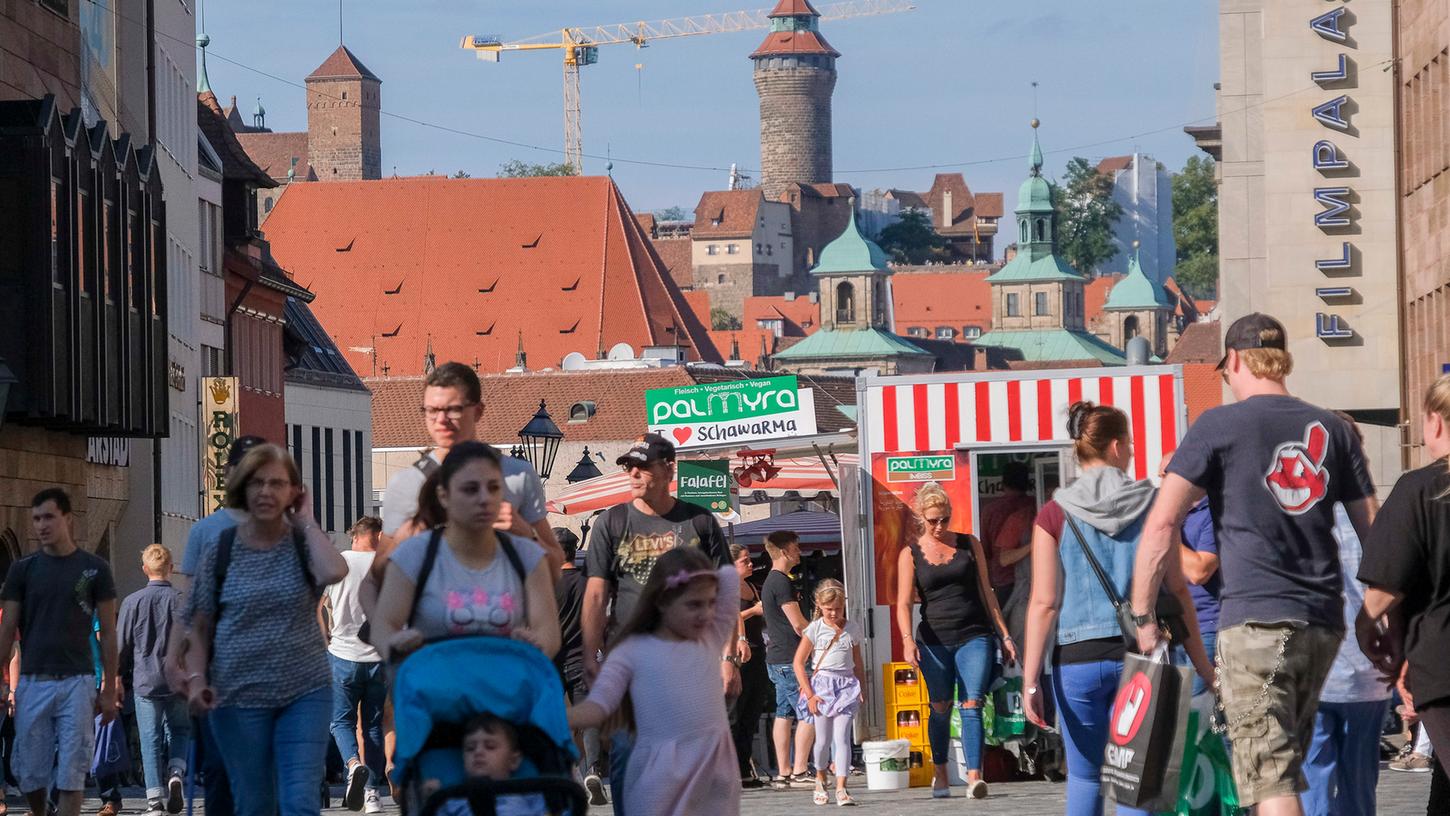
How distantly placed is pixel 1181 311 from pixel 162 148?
166 m

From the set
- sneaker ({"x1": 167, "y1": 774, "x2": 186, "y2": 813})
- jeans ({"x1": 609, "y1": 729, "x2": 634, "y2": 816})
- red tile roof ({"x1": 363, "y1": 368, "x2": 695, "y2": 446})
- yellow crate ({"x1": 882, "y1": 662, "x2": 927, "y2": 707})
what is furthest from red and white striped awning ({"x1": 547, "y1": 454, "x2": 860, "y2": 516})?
red tile roof ({"x1": 363, "y1": 368, "x2": 695, "y2": 446})

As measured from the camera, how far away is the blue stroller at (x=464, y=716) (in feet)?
22.1

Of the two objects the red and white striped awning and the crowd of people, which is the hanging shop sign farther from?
the crowd of people

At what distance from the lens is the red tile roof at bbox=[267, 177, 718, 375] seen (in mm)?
117562

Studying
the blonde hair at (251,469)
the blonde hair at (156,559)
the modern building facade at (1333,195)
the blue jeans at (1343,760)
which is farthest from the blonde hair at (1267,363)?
the modern building facade at (1333,195)

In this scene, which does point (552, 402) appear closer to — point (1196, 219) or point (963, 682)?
point (1196, 219)

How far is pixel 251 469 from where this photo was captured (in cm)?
816

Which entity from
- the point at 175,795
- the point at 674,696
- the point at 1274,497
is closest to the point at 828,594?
the point at 175,795

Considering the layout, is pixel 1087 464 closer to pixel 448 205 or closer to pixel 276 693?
pixel 276 693

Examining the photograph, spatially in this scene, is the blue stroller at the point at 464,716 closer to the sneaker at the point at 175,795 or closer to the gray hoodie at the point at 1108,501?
the gray hoodie at the point at 1108,501

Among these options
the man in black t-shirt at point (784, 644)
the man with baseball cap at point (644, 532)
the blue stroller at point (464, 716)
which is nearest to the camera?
the blue stroller at point (464, 716)

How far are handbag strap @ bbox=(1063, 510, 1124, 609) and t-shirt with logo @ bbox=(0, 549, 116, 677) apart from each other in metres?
4.35

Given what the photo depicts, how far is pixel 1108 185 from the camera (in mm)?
183875

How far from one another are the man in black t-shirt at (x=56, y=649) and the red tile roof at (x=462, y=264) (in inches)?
4162
